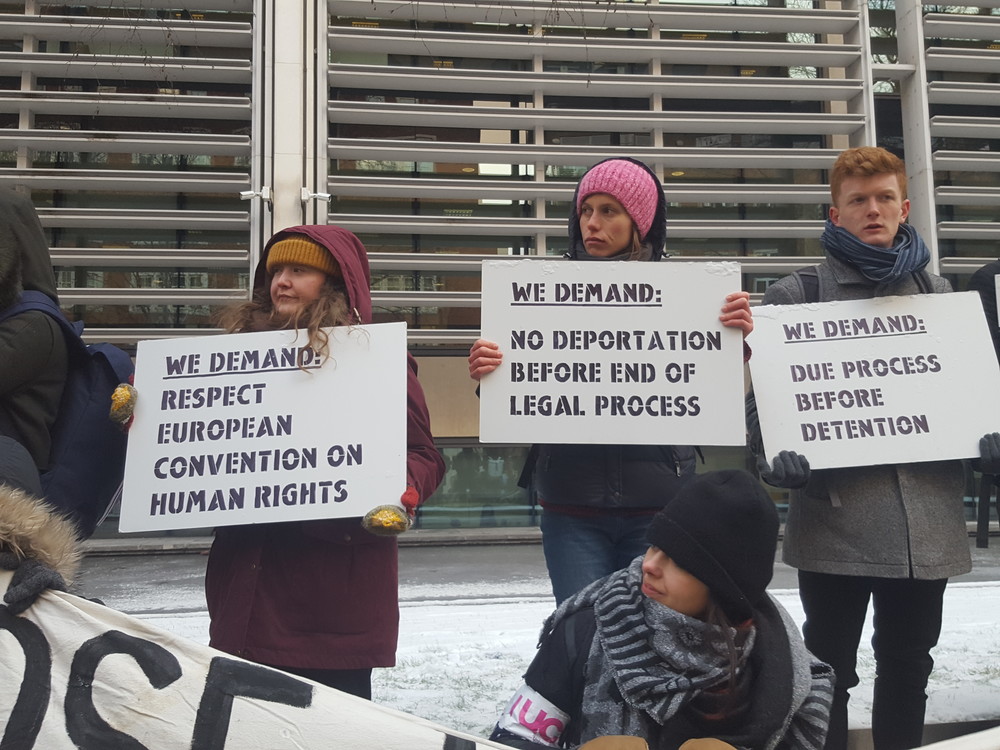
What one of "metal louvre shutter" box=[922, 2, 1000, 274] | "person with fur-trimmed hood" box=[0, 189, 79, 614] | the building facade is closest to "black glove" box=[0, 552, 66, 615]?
"person with fur-trimmed hood" box=[0, 189, 79, 614]

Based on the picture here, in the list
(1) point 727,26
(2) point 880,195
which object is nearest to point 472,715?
(2) point 880,195

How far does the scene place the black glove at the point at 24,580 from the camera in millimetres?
1655

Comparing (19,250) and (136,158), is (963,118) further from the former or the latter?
(19,250)

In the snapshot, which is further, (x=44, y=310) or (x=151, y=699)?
(x=44, y=310)

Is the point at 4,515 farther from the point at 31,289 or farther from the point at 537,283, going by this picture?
the point at 537,283

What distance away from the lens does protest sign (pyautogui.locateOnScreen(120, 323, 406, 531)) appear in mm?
2439

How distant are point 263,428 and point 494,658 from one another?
1.98 meters

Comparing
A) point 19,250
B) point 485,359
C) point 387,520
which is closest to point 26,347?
point 19,250

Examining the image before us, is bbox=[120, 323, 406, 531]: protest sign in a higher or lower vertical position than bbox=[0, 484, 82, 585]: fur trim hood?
higher

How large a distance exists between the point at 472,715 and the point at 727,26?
1274 centimetres

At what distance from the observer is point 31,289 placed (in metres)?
2.45

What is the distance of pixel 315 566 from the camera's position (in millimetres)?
2410

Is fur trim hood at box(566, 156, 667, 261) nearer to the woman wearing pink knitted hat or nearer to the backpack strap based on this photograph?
the woman wearing pink knitted hat

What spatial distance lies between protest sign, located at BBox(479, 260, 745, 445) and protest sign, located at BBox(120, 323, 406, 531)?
1.28 feet
